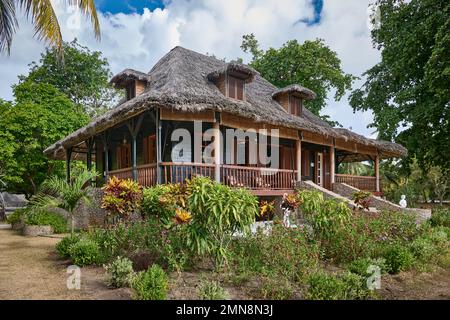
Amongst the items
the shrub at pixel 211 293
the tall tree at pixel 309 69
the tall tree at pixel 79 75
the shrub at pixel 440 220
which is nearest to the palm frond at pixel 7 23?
the shrub at pixel 211 293

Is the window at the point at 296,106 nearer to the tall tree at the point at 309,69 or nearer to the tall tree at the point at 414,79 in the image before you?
the tall tree at the point at 414,79

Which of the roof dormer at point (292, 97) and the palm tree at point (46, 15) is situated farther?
the roof dormer at point (292, 97)

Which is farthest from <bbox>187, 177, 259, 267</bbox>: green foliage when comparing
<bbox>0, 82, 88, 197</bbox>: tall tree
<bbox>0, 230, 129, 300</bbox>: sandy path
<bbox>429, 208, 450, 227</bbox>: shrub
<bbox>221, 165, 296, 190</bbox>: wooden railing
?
<bbox>0, 82, 88, 197</bbox>: tall tree

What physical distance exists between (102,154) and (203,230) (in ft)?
47.2

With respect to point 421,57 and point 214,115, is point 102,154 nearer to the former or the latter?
point 214,115

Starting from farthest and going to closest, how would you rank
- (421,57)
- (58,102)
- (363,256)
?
(58,102)
(421,57)
(363,256)

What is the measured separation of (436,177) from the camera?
3653 cm

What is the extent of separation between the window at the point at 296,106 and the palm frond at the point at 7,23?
12.5 meters

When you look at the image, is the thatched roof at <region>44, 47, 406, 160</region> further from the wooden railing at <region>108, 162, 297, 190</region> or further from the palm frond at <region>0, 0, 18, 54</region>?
the palm frond at <region>0, 0, 18, 54</region>

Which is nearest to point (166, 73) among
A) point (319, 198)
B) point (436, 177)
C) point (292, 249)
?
point (319, 198)

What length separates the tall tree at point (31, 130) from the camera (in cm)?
2105

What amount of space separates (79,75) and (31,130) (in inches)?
509

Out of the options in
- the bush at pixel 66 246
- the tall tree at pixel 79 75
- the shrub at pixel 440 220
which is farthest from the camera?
the tall tree at pixel 79 75

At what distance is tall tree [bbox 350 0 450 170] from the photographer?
53.9 feet
